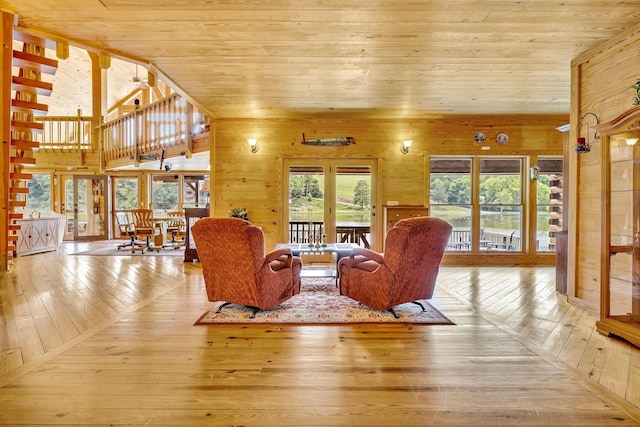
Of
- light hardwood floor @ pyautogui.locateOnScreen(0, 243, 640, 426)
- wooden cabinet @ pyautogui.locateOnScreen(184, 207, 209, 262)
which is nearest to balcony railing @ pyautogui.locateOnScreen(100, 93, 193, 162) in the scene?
wooden cabinet @ pyautogui.locateOnScreen(184, 207, 209, 262)

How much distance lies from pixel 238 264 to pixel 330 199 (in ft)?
12.1

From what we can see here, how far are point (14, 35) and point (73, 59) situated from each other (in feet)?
29.3

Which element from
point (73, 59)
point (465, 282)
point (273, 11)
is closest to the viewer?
point (273, 11)

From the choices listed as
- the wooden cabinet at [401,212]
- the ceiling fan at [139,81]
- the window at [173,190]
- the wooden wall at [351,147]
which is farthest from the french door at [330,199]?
the ceiling fan at [139,81]

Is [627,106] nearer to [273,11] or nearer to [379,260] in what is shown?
[379,260]

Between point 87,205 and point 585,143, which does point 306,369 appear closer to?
point 585,143


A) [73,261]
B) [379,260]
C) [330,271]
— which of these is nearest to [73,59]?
[73,261]

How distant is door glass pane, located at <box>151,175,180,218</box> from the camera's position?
40.2 ft

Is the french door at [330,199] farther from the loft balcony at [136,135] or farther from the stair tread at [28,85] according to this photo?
the stair tread at [28,85]

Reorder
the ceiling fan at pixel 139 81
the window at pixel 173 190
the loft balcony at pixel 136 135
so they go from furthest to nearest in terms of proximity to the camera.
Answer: the window at pixel 173 190, the ceiling fan at pixel 139 81, the loft balcony at pixel 136 135

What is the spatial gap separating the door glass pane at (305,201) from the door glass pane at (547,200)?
4.11m

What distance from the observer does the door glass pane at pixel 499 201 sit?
688cm

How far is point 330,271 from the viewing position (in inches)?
232

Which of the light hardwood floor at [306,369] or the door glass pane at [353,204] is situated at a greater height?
the door glass pane at [353,204]
